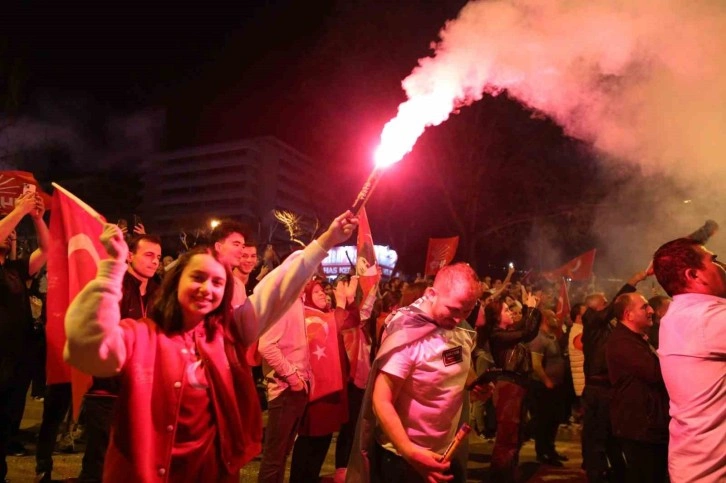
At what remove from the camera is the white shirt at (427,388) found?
139 inches

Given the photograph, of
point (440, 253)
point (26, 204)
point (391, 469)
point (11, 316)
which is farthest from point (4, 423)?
point (440, 253)

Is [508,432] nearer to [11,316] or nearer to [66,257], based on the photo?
[66,257]

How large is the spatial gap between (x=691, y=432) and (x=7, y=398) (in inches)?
231

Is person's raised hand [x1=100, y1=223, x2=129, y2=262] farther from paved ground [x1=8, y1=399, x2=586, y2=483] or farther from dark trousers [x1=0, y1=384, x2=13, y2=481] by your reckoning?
paved ground [x1=8, y1=399, x2=586, y2=483]

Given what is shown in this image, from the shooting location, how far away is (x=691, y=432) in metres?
3.45

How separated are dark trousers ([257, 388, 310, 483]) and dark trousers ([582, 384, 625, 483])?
343 cm

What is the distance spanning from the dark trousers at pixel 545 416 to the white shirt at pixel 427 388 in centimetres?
532

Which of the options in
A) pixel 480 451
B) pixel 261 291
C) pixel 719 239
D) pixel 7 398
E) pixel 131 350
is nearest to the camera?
pixel 131 350

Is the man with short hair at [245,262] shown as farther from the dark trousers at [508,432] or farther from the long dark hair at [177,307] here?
the dark trousers at [508,432]

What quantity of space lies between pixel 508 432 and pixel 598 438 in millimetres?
1060

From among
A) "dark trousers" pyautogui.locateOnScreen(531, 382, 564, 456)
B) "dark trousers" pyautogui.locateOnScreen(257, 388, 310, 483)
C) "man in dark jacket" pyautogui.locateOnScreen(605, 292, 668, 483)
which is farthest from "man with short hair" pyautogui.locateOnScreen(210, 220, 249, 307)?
"dark trousers" pyautogui.locateOnScreen(531, 382, 564, 456)

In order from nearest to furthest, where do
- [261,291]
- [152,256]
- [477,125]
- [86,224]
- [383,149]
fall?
[261,291], [383,149], [86,224], [152,256], [477,125]

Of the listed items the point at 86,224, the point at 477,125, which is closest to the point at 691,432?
the point at 86,224

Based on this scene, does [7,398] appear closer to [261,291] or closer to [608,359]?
[261,291]
